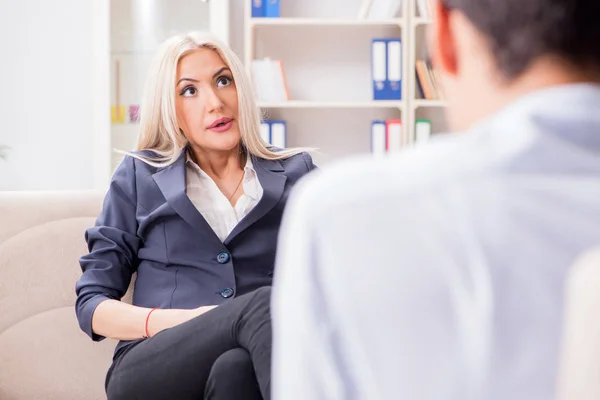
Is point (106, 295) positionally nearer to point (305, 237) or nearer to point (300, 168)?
point (300, 168)

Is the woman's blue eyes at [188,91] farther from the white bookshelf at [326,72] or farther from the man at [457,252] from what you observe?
the white bookshelf at [326,72]

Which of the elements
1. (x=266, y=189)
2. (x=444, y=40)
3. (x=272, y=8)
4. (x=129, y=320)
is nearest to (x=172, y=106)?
(x=266, y=189)

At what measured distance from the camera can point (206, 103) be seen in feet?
6.68

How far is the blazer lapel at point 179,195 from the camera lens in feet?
6.13

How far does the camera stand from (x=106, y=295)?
1.80 meters

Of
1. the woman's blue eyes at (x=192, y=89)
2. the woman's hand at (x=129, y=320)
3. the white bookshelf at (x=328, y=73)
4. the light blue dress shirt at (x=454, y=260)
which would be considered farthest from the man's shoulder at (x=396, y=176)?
the white bookshelf at (x=328, y=73)

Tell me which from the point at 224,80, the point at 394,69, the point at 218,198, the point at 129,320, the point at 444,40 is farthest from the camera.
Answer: the point at 394,69

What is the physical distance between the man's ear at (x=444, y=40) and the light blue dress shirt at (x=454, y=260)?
10 centimetres

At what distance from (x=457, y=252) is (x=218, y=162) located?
1680mm

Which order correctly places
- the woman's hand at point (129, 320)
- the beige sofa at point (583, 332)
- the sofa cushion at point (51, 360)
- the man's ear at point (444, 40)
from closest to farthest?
the beige sofa at point (583, 332), the man's ear at point (444, 40), the woman's hand at point (129, 320), the sofa cushion at point (51, 360)

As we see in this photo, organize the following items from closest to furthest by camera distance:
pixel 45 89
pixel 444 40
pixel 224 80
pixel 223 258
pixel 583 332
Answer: pixel 583 332 < pixel 444 40 < pixel 223 258 < pixel 224 80 < pixel 45 89

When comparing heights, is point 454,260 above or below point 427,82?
below

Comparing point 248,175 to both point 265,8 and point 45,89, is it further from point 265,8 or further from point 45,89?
point 45,89

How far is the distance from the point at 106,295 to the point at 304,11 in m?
2.83
